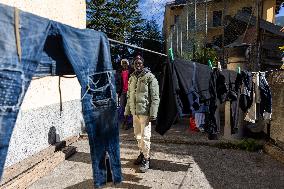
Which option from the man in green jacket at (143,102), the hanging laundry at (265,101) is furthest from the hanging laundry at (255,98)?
the man in green jacket at (143,102)

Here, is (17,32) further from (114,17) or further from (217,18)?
(114,17)

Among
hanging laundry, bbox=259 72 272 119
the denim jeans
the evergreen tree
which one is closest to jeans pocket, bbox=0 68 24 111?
the denim jeans

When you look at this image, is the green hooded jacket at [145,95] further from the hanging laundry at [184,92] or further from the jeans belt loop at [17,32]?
the jeans belt loop at [17,32]

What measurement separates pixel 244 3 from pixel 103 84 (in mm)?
22670

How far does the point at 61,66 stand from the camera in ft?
9.82

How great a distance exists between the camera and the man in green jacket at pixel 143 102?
5.54 meters

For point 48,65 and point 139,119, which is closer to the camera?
point 48,65

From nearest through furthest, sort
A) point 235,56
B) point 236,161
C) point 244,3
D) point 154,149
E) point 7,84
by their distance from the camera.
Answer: point 7,84
point 236,161
point 154,149
point 235,56
point 244,3

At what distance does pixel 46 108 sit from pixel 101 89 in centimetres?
409

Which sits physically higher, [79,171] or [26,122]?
[26,122]

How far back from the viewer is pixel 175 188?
507 centimetres

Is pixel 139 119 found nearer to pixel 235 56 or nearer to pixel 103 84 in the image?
pixel 103 84

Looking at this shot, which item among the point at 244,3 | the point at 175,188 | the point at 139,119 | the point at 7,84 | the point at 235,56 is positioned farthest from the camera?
the point at 244,3

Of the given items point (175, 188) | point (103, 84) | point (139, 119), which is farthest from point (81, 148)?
point (103, 84)
